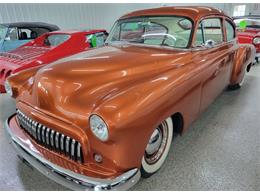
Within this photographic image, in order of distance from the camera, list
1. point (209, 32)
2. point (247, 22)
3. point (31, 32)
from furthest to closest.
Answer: point (247, 22) < point (31, 32) < point (209, 32)

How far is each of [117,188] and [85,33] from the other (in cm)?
393

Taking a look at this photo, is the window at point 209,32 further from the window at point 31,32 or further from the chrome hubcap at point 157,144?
the window at point 31,32

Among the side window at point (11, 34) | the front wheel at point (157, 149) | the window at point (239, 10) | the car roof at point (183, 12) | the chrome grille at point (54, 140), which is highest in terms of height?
the window at point (239, 10)

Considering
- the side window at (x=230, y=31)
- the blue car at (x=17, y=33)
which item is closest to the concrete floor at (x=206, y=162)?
the side window at (x=230, y=31)

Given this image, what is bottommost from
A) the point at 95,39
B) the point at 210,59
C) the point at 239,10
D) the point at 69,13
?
the point at 210,59

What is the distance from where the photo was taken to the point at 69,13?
875 cm

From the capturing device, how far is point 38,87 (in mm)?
1855

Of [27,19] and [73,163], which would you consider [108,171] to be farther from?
[27,19]

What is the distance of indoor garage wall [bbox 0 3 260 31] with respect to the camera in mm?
7471

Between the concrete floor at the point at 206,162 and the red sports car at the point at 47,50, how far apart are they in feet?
2.92

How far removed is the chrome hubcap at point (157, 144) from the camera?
1.86 metres

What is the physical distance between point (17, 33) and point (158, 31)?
424 cm

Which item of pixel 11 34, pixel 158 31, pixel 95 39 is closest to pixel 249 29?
pixel 95 39

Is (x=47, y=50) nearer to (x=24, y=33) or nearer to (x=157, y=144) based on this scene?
(x=24, y=33)
